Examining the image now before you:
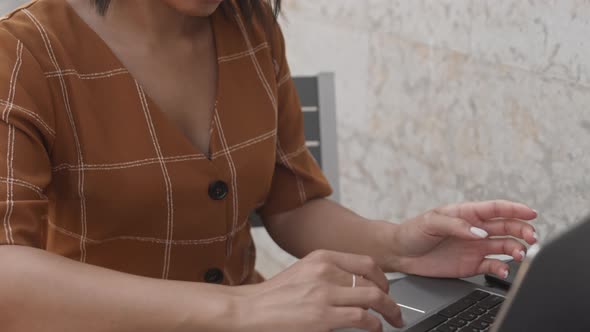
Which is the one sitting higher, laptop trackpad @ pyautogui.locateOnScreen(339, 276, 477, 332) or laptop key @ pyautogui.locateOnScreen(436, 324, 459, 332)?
laptop key @ pyautogui.locateOnScreen(436, 324, 459, 332)

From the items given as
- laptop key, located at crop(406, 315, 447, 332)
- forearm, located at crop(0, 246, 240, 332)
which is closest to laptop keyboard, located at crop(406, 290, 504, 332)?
laptop key, located at crop(406, 315, 447, 332)

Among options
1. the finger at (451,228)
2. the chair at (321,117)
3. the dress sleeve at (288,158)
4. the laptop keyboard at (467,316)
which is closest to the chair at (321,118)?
the chair at (321,117)

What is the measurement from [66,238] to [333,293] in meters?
0.42

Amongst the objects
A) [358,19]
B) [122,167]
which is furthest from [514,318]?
[358,19]

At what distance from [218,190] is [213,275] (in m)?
0.14

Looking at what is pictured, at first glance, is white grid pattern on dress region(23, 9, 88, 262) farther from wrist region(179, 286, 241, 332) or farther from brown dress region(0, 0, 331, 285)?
wrist region(179, 286, 241, 332)

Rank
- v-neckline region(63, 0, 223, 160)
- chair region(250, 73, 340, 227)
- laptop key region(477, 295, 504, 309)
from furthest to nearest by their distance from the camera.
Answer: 1. chair region(250, 73, 340, 227)
2. v-neckline region(63, 0, 223, 160)
3. laptop key region(477, 295, 504, 309)

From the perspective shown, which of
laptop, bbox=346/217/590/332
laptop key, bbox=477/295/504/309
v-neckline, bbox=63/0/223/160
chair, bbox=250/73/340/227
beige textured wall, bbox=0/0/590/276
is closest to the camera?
laptop, bbox=346/217/590/332

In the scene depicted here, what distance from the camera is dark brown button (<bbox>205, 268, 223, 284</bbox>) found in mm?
1173

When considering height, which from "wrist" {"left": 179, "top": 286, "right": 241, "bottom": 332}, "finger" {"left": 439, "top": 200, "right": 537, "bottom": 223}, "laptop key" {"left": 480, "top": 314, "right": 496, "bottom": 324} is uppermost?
"finger" {"left": 439, "top": 200, "right": 537, "bottom": 223}

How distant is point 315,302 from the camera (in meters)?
0.83

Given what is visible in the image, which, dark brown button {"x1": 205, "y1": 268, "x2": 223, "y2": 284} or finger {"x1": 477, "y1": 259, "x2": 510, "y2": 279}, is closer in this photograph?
finger {"x1": 477, "y1": 259, "x2": 510, "y2": 279}

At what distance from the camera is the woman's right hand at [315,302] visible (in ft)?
2.67

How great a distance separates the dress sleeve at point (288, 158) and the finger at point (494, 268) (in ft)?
1.10
